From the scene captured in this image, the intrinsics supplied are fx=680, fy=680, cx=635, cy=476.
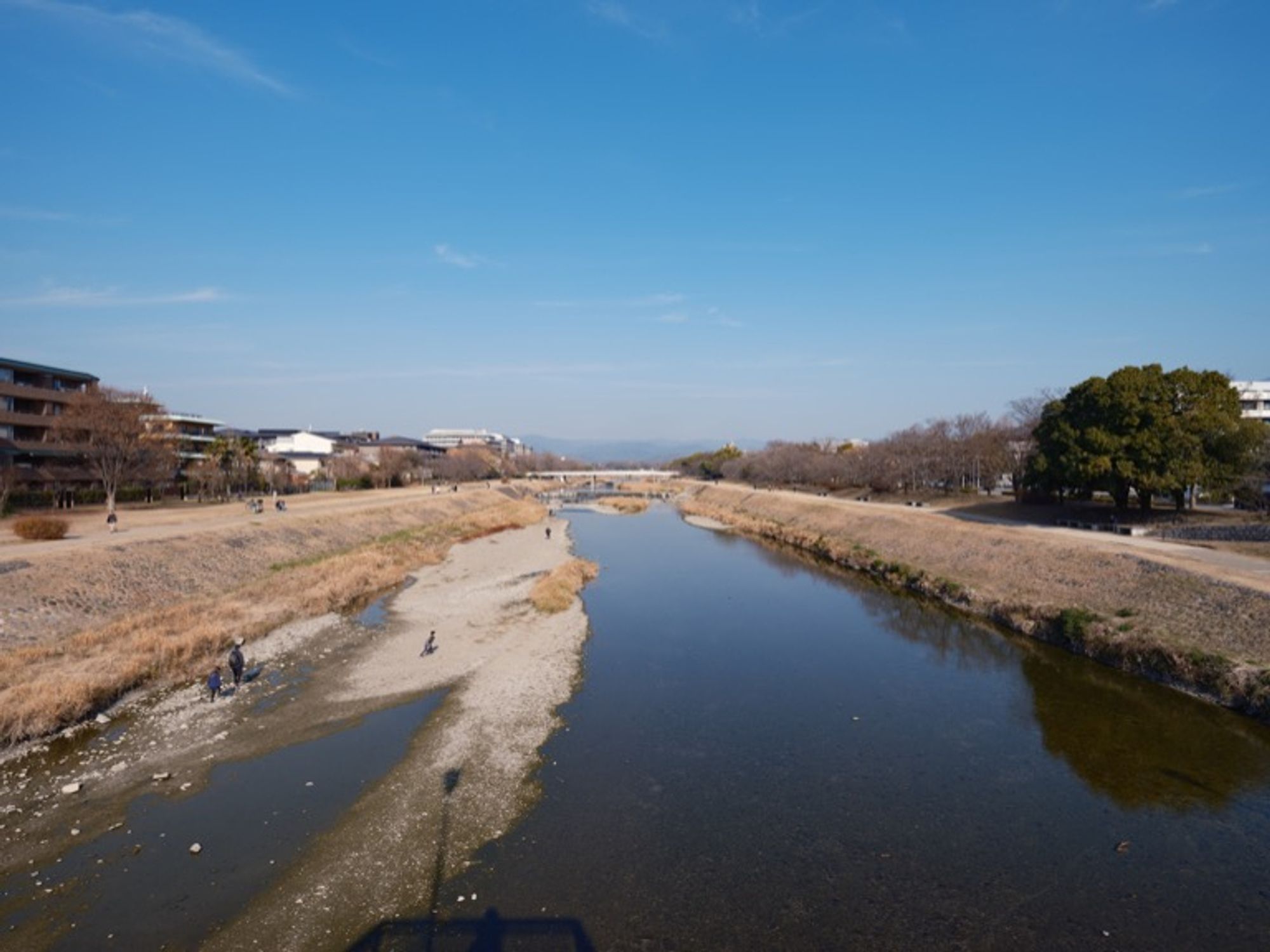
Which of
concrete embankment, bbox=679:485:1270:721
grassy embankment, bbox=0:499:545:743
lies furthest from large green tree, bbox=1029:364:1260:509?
grassy embankment, bbox=0:499:545:743

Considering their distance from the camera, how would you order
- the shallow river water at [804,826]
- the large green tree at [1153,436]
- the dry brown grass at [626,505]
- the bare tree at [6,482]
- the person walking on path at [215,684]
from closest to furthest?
the shallow river water at [804,826] → the person walking on path at [215,684] → the large green tree at [1153,436] → the bare tree at [6,482] → the dry brown grass at [626,505]

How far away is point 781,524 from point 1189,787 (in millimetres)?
50919

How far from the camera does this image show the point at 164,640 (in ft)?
73.7

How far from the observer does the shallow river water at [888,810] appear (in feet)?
35.1

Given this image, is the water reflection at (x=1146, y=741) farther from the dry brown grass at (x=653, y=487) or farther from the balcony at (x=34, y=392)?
the dry brown grass at (x=653, y=487)

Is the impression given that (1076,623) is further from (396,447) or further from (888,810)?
(396,447)

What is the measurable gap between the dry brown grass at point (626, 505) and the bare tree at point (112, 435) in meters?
51.2

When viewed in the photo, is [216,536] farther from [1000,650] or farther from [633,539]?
[1000,650]

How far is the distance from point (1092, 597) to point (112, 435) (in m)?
60.3

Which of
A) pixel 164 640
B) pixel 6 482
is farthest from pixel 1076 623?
pixel 6 482

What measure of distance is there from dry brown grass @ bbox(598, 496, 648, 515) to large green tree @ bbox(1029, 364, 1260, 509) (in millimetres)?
54625

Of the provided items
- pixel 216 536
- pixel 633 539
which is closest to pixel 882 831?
pixel 216 536

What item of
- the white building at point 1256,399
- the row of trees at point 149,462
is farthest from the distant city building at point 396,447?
the white building at point 1256,399

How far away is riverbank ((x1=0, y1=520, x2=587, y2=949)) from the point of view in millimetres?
10750
